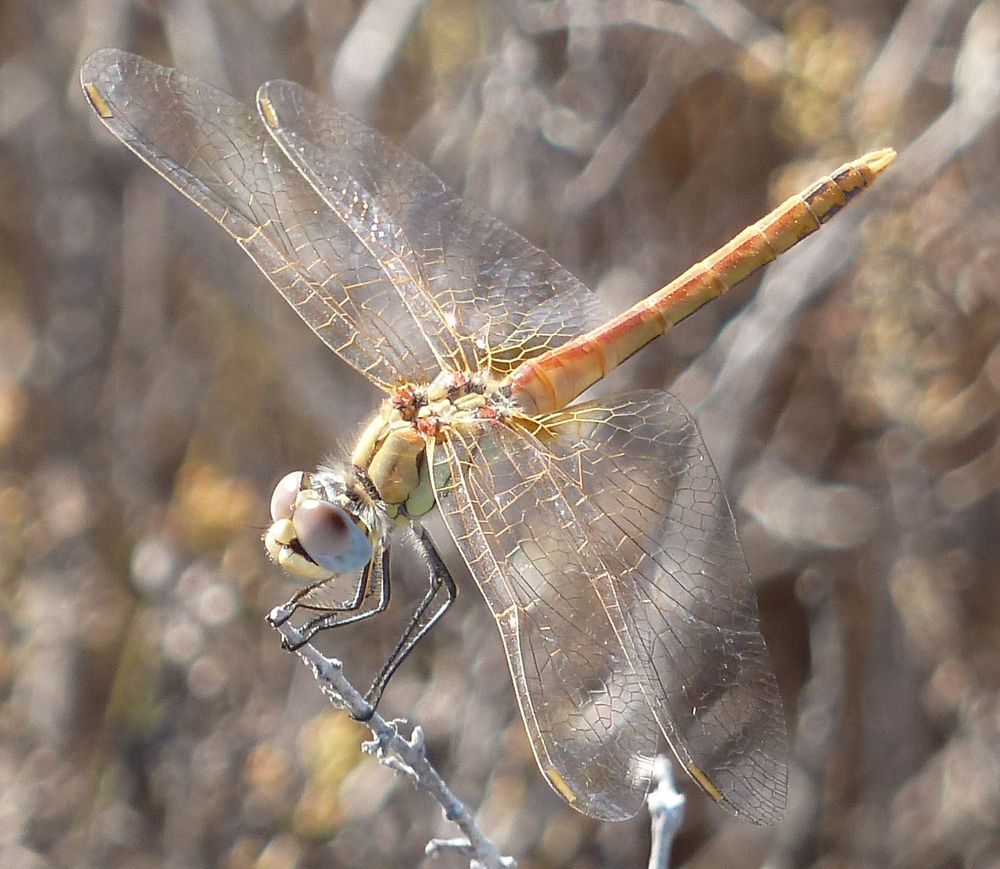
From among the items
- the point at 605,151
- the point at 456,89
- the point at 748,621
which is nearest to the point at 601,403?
the point at 748,621

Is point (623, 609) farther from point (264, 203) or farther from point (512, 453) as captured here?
point (264, 203)

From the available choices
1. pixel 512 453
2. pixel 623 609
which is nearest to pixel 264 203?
pixel 512 453

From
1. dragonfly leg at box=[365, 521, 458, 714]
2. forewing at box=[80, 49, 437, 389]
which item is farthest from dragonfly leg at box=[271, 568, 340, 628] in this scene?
forewing at box=[80, 49, 437, 389]

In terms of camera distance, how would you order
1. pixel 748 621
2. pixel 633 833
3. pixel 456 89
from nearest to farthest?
1. pixel 748 621
2. pixel 633 833
3. pixel 456 89

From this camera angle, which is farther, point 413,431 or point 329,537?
point 413,431

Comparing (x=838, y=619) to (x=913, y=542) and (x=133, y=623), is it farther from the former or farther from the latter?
(x=133, y=623)

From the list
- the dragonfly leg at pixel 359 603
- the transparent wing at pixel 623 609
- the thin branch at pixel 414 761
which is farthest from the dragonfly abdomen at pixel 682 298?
the thin branch at pixel 414 761
